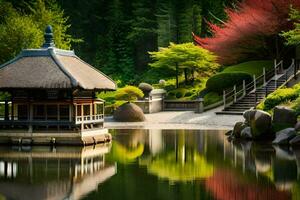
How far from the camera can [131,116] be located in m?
39.5

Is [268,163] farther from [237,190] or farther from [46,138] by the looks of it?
[46,138]

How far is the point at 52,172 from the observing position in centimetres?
1814

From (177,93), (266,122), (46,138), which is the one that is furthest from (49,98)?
(177,93)

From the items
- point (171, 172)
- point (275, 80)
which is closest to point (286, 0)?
point (275, 80)

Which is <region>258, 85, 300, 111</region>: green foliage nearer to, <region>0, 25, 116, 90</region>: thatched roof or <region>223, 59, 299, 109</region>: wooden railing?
<region>223, 59, 299, 109</region>: wooden railing

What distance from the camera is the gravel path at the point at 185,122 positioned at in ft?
117

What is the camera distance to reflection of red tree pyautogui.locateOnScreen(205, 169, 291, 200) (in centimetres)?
1426

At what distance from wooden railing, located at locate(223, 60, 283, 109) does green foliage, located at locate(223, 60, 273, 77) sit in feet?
3.64

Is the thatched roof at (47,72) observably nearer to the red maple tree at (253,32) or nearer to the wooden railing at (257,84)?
the wooden railing at (257,84)

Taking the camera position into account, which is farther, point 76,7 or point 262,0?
point 76,7

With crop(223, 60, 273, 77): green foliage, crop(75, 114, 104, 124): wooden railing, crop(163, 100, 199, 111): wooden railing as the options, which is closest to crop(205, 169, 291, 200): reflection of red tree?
crop(75, 114, 104, 124): wooden railing

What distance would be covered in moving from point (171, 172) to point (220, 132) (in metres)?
13.8

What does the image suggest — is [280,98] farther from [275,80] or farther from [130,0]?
[130,0]

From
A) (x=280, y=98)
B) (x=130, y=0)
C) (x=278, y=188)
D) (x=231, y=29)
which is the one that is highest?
(x=130, y=0)
